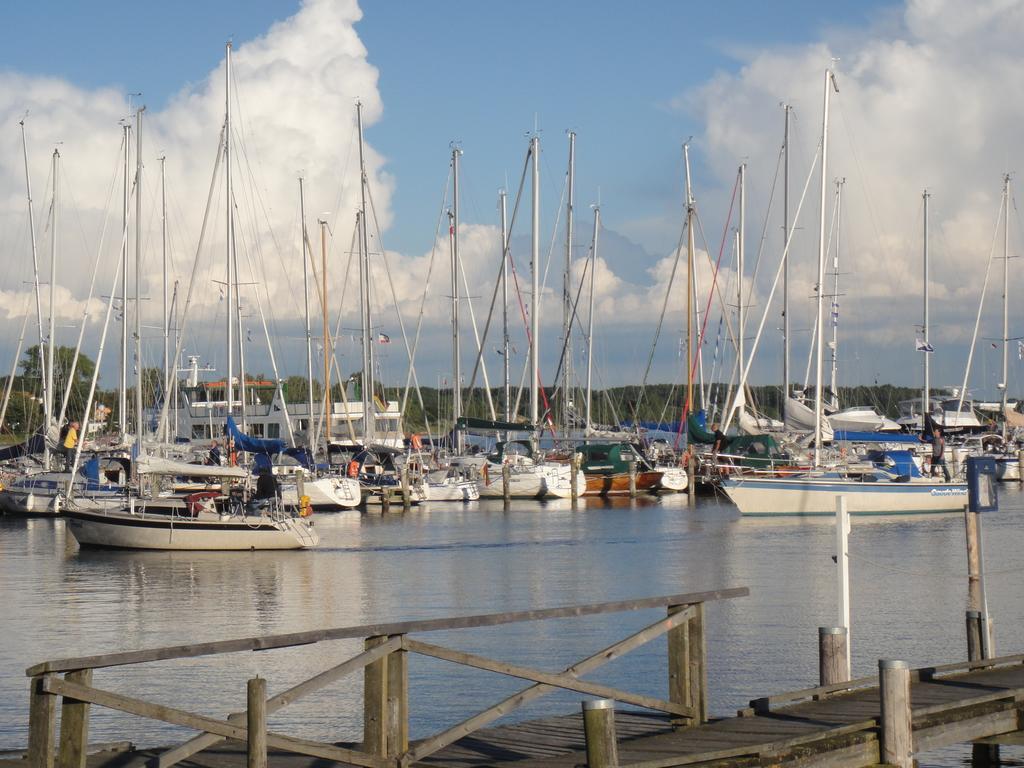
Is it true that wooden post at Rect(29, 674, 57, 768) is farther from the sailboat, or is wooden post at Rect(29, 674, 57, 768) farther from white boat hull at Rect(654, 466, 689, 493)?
white boat hull at Rect(654, 466, 689, 493)

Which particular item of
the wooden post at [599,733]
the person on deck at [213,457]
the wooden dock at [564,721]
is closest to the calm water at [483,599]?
the wooden dock at [564,721]

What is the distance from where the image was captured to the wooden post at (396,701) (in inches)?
406

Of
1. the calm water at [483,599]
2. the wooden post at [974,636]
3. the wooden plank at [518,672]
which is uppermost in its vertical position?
the wooden plank at [518,672]

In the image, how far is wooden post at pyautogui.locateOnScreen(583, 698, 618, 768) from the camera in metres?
9.41

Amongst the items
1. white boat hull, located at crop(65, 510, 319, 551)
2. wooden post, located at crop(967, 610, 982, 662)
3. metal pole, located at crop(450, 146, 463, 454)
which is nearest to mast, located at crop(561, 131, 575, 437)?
metal pole, located at crop(450, 146, 463, 454)

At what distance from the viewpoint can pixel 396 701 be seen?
1038 cm

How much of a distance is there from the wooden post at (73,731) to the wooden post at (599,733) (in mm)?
3554

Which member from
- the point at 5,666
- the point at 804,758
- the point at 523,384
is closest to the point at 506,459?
the point at 523,384

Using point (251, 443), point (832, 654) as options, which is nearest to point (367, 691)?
point (832, 654)

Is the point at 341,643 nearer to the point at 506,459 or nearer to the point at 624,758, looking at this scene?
the point at 624,758

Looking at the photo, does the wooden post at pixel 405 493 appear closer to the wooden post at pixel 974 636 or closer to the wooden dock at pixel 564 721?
the wooden post at pixel 974 636

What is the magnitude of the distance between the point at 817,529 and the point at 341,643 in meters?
26.8

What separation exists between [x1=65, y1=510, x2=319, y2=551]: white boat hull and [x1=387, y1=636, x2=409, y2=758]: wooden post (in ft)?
95.1

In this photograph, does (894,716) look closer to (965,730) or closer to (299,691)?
(965,730)
